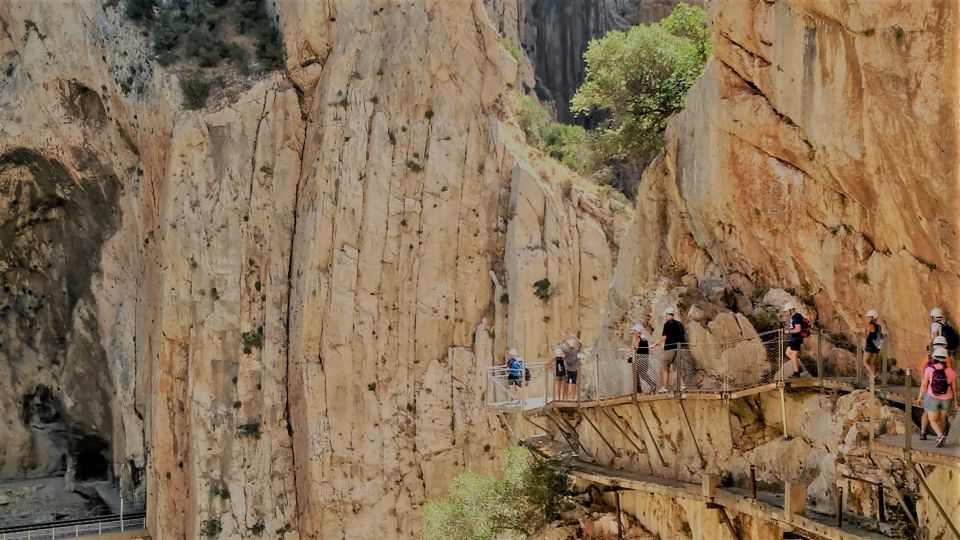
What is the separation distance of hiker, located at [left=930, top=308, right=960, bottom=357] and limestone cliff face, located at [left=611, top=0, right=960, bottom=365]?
0.68 meters

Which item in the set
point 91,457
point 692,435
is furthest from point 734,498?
point 91,457

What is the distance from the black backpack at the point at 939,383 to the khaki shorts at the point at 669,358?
5.71m

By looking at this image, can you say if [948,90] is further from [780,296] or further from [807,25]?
[780,296]

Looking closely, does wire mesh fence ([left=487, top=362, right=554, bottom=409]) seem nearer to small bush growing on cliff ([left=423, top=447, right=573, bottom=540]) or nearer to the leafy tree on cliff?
small bush growing on cliff ([left=423, top=447, right=573, bottom=540])

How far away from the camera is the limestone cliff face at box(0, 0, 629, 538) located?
3944 centimetres

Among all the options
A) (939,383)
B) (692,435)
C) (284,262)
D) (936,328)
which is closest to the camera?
(939,383)

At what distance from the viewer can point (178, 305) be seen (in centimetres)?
4134

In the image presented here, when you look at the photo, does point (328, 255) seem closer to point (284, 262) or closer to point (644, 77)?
point (284, 262)

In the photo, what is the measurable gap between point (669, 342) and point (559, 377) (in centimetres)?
404

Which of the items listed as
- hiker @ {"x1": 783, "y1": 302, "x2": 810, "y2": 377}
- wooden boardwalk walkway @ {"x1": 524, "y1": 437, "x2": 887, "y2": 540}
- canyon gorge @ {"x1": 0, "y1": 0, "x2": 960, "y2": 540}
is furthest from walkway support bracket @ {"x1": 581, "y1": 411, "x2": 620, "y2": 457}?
canyon gorge @ {"x1": 0, "y1": 0, "x2": 960, "y2": 540}

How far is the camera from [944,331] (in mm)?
13656

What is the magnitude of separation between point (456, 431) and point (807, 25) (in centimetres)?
2468

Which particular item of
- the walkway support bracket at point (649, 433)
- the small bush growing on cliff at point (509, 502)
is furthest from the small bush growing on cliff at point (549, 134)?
the walkway support bracket at point (649, 433)

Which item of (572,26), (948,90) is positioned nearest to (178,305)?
(572,26)
